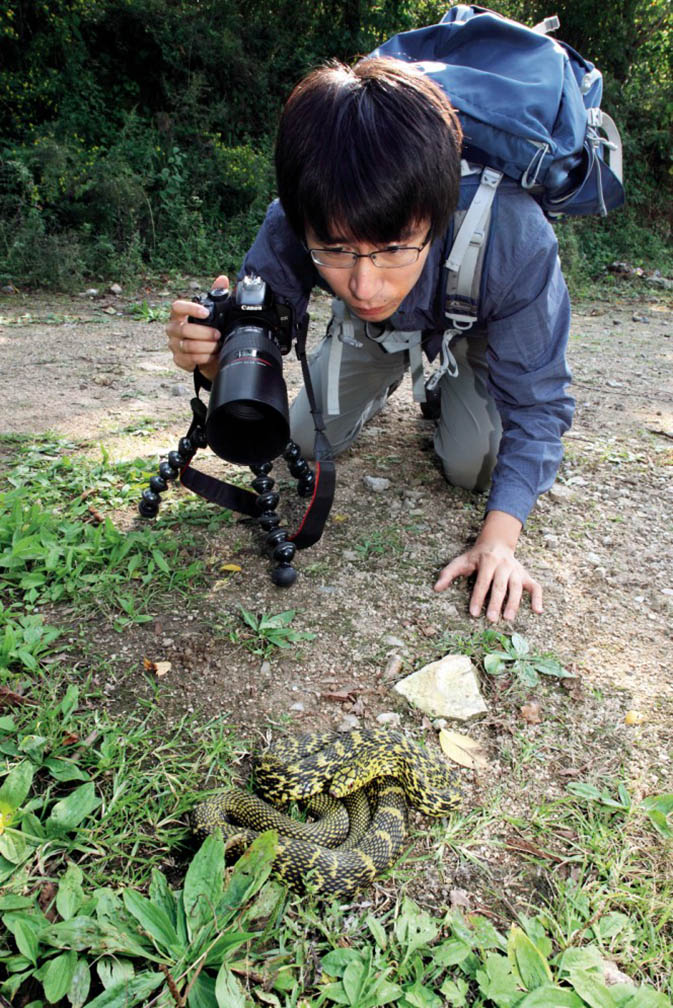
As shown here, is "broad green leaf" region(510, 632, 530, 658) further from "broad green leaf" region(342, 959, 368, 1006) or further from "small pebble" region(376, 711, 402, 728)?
"broad green leaf" region(342, 959, 368, 1006)

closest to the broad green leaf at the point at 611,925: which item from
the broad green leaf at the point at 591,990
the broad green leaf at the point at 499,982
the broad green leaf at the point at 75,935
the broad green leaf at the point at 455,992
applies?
the broad green leaf at the point at 591,990

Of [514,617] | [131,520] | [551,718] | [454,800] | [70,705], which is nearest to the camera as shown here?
[454,800]

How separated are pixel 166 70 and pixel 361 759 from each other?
1137 centimetres

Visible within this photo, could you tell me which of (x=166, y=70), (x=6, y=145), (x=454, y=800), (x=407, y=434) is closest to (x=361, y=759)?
(x=454, y=800)

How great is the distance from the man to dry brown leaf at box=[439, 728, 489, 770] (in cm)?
54

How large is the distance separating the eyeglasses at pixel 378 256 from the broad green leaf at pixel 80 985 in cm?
196

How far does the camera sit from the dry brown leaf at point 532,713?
7.15 ft

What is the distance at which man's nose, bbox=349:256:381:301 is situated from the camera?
2.18m

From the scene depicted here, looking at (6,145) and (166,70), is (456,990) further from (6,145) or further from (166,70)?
(166,70)

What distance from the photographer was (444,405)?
358 cm

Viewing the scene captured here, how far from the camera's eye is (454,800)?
1888mm

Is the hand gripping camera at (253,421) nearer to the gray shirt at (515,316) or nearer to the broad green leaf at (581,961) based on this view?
the gray shirt at (515,316)

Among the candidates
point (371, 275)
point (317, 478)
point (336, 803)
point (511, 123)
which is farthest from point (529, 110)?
point (336, 803)

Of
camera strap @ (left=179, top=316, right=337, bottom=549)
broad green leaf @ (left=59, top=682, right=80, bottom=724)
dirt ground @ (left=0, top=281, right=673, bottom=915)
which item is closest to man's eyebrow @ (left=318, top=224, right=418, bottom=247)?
camera strap @ (left=179, top=316, right=337, bottom=549)
